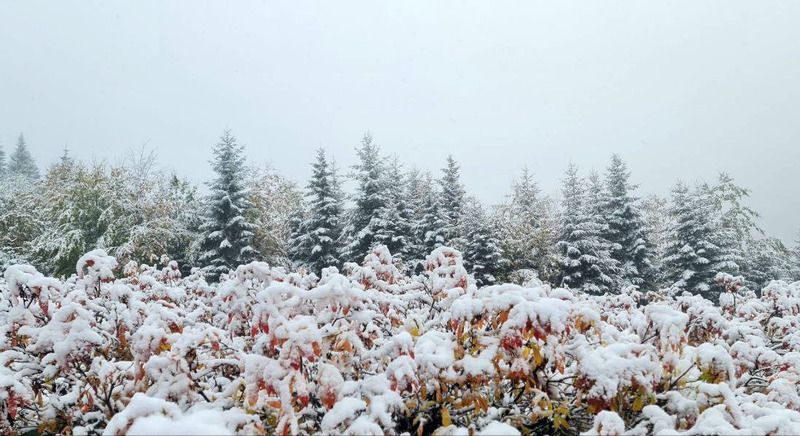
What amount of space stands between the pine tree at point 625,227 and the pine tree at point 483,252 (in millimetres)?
7409

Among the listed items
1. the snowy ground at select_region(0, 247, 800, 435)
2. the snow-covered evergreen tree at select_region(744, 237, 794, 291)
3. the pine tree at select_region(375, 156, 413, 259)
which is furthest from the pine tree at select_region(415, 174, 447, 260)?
the snowy ground at select_region(0, 247, 800, 435)

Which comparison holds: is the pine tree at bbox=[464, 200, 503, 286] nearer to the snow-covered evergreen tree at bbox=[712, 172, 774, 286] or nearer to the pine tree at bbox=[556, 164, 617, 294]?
the pine tree at bbox=[556, 164, 617, 294]

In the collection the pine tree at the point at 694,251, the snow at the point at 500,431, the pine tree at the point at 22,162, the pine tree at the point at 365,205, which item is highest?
the pine tree at the point at 22,162

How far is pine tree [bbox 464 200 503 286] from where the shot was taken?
70.5 feet

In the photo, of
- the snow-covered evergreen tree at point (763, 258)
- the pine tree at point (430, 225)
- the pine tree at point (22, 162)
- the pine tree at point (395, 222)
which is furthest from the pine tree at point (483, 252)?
the pine tree at point (22, 162)

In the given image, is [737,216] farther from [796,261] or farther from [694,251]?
[796,261]

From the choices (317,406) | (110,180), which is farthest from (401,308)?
(110,180)

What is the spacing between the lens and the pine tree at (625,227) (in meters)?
25.0

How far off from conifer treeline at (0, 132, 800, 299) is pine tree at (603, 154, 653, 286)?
7 cm

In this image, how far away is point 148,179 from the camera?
24172mm

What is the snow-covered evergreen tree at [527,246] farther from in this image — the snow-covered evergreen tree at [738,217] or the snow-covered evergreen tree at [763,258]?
the snow-covered evergreen tree at [763,258]

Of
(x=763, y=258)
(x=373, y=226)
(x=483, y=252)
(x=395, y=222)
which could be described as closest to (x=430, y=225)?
(x=395, y=222)

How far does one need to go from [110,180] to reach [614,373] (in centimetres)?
2396

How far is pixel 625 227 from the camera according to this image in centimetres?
2570
